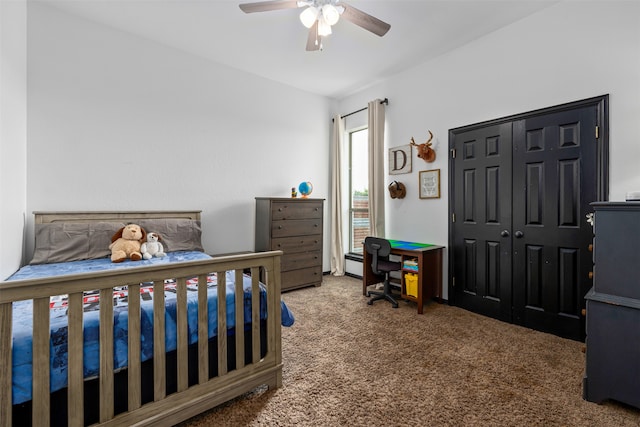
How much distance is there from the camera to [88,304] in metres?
1.54

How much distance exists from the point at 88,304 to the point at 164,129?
2.36 metres

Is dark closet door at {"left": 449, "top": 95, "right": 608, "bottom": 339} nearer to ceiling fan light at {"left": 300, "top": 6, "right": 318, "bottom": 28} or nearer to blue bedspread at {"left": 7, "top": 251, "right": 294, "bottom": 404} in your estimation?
ceiling fan light at {"left": 300, "top": 6, "right": 318, "bottom": 28}

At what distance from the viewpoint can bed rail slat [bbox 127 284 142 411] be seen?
1.35 metres

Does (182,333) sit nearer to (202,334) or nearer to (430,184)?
(202,334)

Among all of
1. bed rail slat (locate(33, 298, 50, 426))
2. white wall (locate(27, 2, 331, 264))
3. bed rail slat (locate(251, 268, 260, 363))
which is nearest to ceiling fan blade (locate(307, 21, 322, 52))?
white wall (locate(27, 2, 331, 264))

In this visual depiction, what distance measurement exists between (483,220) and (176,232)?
10.5 feet

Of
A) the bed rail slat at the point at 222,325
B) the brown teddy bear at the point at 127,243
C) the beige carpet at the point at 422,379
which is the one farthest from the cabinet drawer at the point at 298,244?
the bed rail slat at the point at 222,325

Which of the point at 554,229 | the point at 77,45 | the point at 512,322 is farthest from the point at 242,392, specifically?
the point at 77,45

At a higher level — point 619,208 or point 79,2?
point 79,2

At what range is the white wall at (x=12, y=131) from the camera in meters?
2.02

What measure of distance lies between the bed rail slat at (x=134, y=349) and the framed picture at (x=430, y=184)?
3088mm

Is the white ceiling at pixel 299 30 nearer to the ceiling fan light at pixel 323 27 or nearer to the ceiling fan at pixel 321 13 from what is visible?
the ceiling fan at pixel 321 13

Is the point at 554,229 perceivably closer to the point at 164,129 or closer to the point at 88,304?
the point at 88,304

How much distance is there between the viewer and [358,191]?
475 cm
